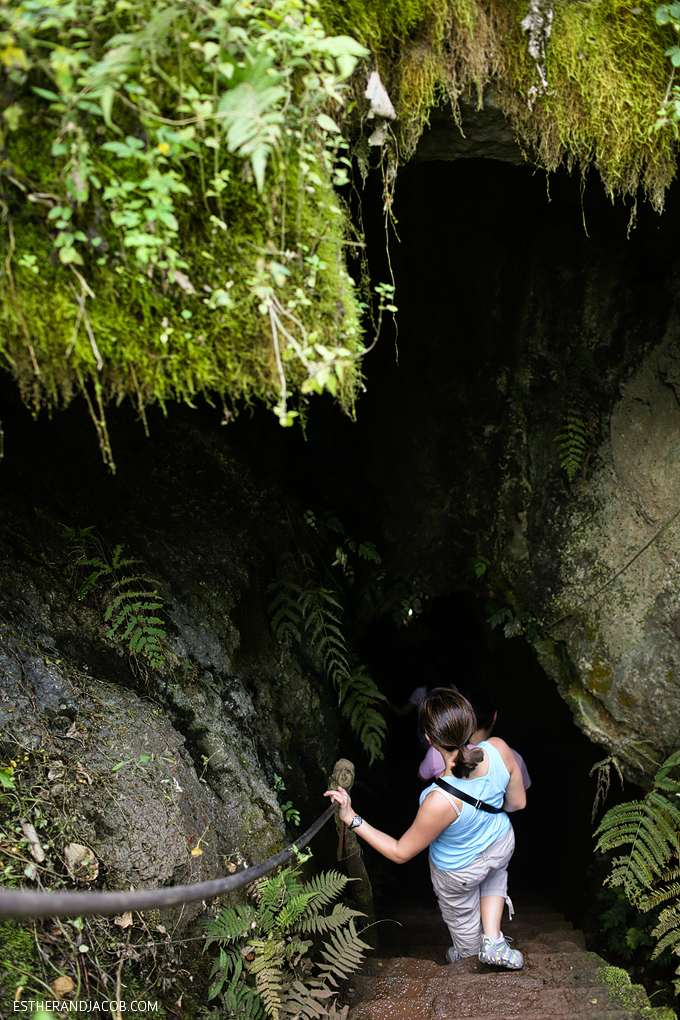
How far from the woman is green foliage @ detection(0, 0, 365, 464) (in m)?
2.16

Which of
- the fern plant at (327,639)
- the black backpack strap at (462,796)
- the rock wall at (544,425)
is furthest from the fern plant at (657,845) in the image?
the fern plant at (327,639)

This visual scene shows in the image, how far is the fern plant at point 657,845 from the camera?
393 centimetres

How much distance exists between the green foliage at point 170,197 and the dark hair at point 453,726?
2.05 m

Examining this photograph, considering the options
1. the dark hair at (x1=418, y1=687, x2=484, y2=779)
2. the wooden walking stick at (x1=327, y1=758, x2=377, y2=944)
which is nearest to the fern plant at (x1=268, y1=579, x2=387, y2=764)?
the wooden walking stick at (x1=327, y1=758, x2=377, y2=944)

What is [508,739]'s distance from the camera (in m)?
9.97

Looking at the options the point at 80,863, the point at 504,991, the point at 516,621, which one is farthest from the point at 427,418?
the point at 80,863

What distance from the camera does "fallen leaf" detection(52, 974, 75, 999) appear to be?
224 centimetres

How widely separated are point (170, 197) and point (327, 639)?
3.80m

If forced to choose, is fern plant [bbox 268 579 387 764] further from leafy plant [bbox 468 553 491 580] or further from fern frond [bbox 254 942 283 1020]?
fern frond [bbox 254 942 283 1020]

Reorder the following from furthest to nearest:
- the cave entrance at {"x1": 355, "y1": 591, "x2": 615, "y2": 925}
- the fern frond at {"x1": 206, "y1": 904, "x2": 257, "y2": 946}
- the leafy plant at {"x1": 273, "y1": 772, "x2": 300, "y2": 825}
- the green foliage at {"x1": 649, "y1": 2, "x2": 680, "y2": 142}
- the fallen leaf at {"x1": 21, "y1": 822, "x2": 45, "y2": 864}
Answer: the cave entrance at {"x1": 355, "y1": 591, "x2": 615, "y2": 925} → the leafy plant at {"x1": 273, "y1": 772, "x2": 300, "y2": 825} → the fern frond at {"x1": 206, "y1": 904, "x2": 257, "y2": 946} → the green foliage at {"x1": 649, "y1": 2, "x2": 680, "y2": 142} → the fallen leaf at {"x1": 21, "y1": 822, "x2": 45, "y2": 864}

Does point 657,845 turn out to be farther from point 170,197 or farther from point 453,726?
point 170,197

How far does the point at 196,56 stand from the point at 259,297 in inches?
31.2

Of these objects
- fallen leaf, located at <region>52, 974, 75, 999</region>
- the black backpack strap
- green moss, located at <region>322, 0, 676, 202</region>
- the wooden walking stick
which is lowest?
the wooden walking stick

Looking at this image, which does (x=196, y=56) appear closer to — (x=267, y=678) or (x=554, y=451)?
(x=267, y=678)
